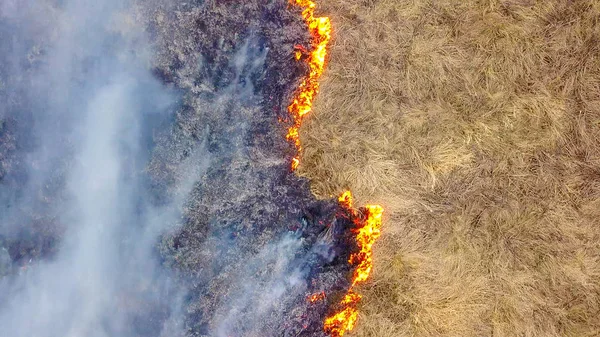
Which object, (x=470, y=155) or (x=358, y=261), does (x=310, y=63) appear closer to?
(x=470, y=155)

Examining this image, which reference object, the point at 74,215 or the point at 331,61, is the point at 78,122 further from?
the point at 331,61

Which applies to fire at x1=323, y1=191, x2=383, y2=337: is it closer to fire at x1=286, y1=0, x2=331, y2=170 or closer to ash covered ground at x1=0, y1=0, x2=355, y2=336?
ash covered ground at x1=0, y1=0, x2=355, y2=336

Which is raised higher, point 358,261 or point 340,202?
point 340,202

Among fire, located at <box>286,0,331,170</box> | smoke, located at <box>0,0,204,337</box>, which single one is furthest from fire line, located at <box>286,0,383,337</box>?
smoke, located at <box>0,0,204,337</box>

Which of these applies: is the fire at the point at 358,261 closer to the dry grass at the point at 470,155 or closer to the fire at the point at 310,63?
the dry grass at the point at 470,155

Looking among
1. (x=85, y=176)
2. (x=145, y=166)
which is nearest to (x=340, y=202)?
(x=145, y=166)

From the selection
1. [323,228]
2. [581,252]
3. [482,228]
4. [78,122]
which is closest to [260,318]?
[323,228]
